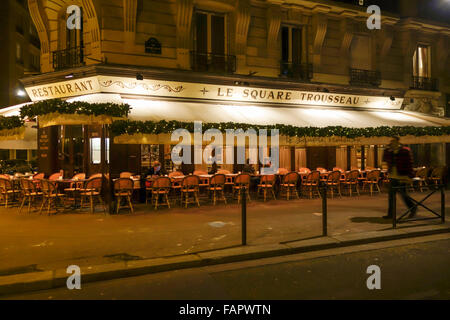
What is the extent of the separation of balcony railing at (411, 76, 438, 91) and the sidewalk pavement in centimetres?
980

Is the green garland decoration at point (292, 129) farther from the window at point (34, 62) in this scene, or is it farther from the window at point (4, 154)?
the window at point (34, 62)

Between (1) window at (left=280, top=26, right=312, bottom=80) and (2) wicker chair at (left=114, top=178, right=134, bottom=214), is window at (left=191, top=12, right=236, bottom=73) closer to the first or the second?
(1) window at (left=280, top=26, right=312, bottom=80)

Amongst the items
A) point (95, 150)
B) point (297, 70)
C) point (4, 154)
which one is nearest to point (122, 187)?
point (95, 150)

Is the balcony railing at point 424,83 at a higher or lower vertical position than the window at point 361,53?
lower

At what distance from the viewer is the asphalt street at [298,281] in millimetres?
4141

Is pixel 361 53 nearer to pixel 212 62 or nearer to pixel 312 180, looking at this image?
pixel 212 62

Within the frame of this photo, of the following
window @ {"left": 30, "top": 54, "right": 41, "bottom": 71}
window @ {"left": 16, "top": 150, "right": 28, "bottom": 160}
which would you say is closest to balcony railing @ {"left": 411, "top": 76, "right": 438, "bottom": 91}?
window @ {"left": 16, "top": 150, "right": 28, "bottom": 160}

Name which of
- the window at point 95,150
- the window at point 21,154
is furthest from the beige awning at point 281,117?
the window at point 21,154

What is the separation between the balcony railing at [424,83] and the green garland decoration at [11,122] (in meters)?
16.8

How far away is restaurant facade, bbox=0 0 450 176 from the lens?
11602 mm

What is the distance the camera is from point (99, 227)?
7668mm

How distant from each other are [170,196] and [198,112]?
9.97 feet

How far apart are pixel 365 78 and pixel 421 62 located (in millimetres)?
4141

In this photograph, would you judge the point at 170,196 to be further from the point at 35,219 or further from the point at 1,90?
the point at 1,90
